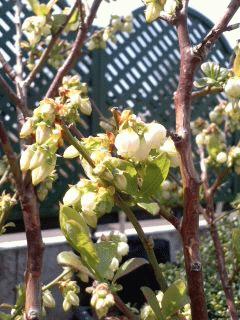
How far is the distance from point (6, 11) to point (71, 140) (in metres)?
2.13

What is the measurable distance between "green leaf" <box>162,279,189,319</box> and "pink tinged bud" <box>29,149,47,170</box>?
181 millimetres

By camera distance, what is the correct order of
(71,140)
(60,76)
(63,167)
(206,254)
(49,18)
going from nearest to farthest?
(71,140)
(60,76)
(49,18)
(206,254)
(63,167)

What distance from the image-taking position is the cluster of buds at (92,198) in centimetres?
50

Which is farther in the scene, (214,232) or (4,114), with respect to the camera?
(4,114)

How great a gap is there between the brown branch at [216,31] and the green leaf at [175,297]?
24cm

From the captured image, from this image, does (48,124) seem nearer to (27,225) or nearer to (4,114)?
(27,225)

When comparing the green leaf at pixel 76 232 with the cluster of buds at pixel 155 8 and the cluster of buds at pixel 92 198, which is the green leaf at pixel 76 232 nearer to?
the cluster of buds at pixel 92 198

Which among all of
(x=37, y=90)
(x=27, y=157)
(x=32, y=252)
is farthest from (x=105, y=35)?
(x=27, y=157)

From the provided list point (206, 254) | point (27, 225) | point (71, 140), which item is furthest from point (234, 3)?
point (206, 254)

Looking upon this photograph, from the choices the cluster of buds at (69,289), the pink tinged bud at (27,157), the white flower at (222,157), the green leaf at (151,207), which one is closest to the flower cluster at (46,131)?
the pink tinged bud at (27,157)

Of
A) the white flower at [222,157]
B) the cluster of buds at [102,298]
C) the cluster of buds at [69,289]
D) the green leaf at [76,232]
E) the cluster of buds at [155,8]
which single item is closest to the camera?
the green leaf at [76,232]

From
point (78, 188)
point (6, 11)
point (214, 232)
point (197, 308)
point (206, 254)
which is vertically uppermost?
point (6, 11)

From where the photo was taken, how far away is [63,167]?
9.11ft

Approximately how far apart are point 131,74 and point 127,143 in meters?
2.81
